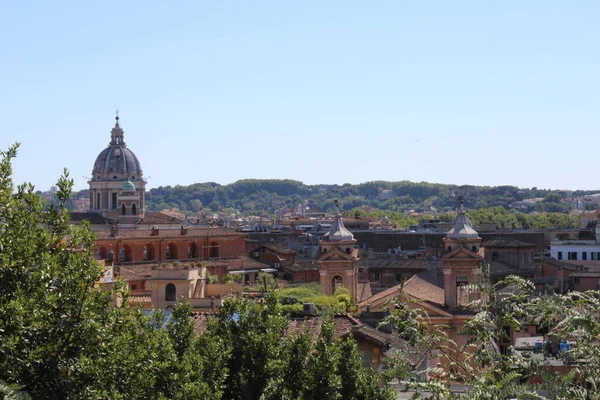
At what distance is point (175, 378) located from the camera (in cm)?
1830

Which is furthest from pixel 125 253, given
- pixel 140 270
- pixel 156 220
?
pixel 156 220

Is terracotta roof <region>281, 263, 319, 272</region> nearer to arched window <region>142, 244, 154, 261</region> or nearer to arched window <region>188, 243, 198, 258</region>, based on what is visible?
arched window <region>188, 243, 198, 258</region>

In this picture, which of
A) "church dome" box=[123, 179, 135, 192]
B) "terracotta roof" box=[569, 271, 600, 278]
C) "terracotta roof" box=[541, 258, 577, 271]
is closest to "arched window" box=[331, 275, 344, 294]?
"terracotta roof" box=[569, 271, 600, 278]

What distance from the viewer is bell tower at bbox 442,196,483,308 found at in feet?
160

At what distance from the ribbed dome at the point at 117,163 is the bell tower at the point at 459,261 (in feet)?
229

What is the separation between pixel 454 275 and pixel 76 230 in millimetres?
33332

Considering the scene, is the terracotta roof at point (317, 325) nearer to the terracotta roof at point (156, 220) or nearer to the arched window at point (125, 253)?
the arched window at point (125, 253)

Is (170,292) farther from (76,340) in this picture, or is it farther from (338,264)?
(76,340)

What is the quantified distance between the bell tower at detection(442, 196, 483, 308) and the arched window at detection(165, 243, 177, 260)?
3361 cm

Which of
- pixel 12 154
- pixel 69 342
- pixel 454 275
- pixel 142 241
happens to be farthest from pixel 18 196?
pixel 142 241

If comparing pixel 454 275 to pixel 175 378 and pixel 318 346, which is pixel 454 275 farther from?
pixel 175 378

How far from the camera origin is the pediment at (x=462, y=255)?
50000 mm

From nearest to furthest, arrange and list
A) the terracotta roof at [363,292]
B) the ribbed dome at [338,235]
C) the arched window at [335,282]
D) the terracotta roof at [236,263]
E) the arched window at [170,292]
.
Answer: the arched window at [170,292] < the arched window at [335,282] < the ribbed dome at [338,235] < the terracotta roof at [363,292] < the terracotta roof at [236,263]

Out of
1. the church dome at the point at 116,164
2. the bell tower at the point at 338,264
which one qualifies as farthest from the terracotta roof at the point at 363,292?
the church dome at the point at 116,164
